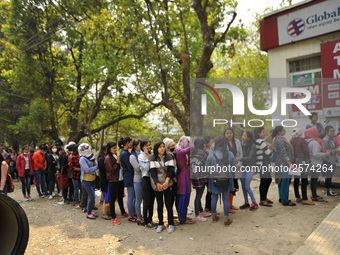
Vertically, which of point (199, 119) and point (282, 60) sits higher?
point (282, 60)

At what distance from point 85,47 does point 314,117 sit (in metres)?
13.4

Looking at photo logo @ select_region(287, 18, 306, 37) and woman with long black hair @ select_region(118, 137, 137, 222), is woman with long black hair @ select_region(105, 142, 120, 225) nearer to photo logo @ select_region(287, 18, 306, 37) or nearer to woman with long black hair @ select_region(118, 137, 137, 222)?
woman with long black hair @ select_region(118, 137, 137, 222)

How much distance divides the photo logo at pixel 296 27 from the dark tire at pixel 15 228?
9221 millimetres

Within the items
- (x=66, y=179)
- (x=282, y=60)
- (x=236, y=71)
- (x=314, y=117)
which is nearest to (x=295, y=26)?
(x=282, y=60)

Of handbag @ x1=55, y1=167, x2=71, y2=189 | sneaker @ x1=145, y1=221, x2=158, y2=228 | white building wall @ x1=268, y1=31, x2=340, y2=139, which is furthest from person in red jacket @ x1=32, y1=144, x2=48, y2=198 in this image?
white building wall @ x1=268, y1=31, x2=340, y2=139

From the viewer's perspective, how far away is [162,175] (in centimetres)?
513

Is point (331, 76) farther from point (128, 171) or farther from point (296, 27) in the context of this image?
point (128, 171)

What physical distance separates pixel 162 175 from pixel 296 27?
7.20m

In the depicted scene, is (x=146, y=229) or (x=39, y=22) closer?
(x=146, y=229)

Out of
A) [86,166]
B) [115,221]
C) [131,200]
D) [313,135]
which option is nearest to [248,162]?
[313,135]

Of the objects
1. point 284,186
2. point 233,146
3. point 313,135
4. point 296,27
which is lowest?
point 284,186

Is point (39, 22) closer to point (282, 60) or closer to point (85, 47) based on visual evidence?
point (85, 47)

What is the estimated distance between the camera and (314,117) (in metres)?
7.30

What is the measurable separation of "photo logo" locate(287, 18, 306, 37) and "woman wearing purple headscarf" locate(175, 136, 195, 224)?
6253 mm
